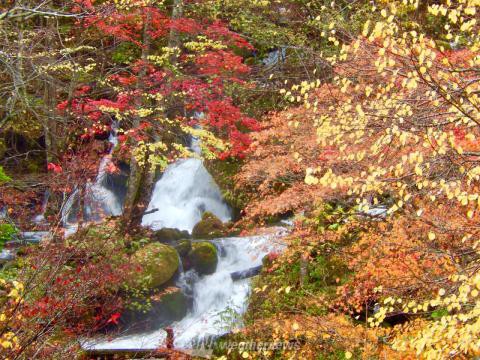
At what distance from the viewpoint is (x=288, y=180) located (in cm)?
966

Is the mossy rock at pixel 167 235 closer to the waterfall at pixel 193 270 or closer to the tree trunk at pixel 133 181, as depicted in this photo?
the waterfall at pixel 193 270

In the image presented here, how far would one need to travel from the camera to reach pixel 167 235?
1352 centimetres

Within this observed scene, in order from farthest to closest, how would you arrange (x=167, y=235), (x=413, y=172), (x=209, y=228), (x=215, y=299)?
(x=209, y=228)
(x=167, y=235)
(x=215, y=299)
(x=413, y=172)

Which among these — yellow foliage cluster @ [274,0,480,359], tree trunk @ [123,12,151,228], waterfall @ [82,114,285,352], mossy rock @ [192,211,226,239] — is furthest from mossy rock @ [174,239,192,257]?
yellow foliage cluster @ [274,0,480,359]

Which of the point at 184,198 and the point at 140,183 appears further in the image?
the point at 184,198

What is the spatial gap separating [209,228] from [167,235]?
1.35 metres

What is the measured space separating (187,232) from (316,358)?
23.0 feet

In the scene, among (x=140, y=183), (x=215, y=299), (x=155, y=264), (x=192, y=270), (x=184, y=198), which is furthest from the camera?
(x=184, y=198)

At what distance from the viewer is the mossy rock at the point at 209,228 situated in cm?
1387

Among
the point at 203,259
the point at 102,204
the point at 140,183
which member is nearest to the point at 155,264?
the point at 203,259

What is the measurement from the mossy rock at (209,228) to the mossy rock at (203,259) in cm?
132

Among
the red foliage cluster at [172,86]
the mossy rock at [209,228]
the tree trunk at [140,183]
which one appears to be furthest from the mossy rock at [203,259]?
the red foliage cluster at [172,86]

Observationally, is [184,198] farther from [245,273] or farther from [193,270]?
[245,273]

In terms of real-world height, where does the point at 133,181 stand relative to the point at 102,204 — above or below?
above
